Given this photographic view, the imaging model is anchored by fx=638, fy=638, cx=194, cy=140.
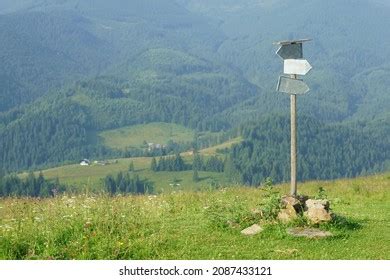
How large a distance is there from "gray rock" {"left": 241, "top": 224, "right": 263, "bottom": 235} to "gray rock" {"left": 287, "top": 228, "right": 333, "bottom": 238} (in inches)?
30.0

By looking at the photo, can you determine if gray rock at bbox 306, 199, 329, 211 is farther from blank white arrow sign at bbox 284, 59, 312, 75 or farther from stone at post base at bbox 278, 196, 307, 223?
blank white arrow sign at bbox 284, 59, 312, 75

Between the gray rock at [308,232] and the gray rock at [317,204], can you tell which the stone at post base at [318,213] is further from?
the gray rock at [308,232]

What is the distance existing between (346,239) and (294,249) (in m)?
1.99

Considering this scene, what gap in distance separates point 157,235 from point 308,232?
12.3ft

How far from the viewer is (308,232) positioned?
1588 centimetres

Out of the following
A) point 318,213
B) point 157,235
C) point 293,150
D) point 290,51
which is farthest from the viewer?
point 290,51

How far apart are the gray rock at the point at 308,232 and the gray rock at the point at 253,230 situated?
76cm

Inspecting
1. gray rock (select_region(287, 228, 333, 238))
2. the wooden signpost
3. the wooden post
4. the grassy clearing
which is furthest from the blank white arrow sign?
gray rock (select_region(287, 228, 333, 238))

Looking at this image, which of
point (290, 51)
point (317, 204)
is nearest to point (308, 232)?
point (317, 204)

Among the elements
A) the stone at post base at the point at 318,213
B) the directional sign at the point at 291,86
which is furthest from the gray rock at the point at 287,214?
the directional sign at the point at 291,86

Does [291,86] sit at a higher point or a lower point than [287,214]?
higher

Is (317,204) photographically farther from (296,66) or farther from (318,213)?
(296,66)
